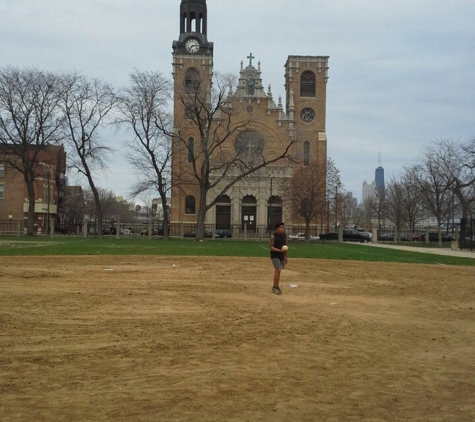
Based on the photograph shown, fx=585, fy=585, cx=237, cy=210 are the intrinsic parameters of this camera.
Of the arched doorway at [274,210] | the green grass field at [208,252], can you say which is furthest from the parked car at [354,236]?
the green grass field at [208,252]

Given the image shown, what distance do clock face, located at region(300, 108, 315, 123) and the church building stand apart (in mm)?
127

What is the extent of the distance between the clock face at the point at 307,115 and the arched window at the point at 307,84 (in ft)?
6.41

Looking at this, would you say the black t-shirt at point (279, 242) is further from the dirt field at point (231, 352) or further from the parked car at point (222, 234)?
the parked car at point (222, 234)

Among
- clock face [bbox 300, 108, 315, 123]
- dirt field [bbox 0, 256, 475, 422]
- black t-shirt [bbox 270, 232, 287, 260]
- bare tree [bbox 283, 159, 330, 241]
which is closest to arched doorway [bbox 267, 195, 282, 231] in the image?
clock face [bbox 300, 108, 315, 123]

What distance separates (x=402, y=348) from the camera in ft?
27.3

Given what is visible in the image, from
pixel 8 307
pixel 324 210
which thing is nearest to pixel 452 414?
pixel 8 307

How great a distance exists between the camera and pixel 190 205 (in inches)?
2825

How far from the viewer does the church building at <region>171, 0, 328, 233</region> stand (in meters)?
68.7

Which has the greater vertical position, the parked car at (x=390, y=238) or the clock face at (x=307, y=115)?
the clock face at (x=307, y=115)

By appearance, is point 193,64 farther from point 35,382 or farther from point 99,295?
point 35,382

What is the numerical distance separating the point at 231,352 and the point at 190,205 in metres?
64.3

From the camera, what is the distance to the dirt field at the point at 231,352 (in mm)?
5582

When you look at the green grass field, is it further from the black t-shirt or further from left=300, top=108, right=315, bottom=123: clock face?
left=300, top=108, right=315, bottom=123: clock face

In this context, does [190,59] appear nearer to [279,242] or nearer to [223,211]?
[223,211]
